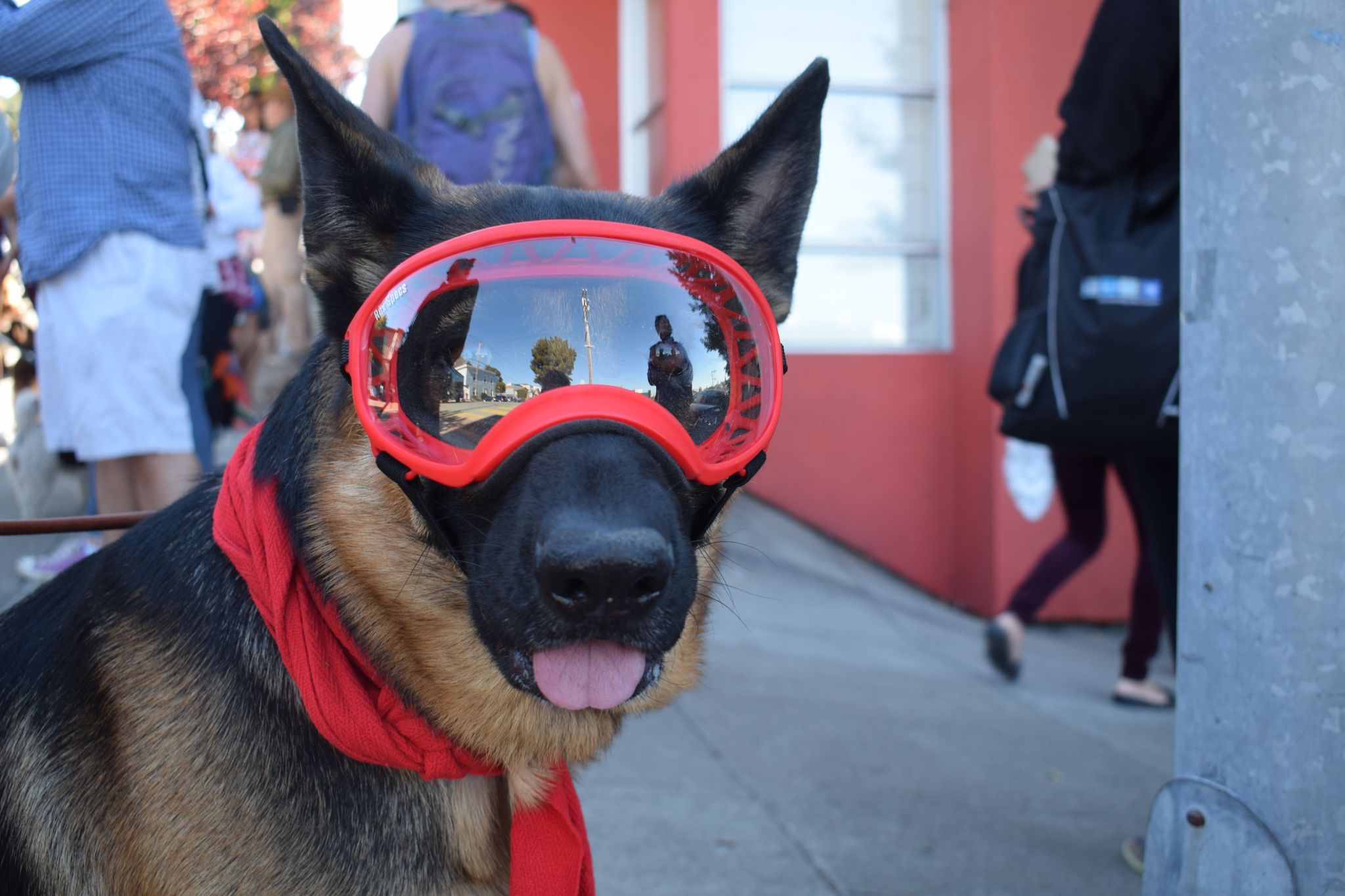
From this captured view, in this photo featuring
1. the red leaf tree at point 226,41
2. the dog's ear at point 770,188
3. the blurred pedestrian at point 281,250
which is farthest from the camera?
the red leaf tree at point 226,41

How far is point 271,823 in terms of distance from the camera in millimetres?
1640

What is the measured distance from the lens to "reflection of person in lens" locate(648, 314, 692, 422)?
168 cm

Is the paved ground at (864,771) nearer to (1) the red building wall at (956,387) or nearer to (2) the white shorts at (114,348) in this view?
(1) the red building wall at (956,387)

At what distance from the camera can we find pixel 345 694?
5.48 feet

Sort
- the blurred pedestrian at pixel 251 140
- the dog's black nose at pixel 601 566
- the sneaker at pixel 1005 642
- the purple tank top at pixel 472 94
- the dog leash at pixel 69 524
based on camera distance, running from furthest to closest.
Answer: the blurred pedestrian at pixel 251 140, the sneaker at pixel 1005 642, the purple tank top at pixel 472 94, the dog leash at pixel 69 524, the dog's black nose at pixel 601 566

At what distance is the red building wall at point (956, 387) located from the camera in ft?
20.4

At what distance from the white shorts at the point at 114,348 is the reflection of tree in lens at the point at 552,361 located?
2.21m

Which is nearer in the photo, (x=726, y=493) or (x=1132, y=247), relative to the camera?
(x=726, y=493)

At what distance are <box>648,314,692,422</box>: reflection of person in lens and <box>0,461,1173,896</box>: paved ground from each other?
398mm

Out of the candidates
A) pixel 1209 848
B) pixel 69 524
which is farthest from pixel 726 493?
pixel 69 524

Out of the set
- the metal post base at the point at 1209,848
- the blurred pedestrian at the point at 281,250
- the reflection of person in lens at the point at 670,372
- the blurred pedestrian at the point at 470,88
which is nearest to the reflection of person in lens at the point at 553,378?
the reflection of person in lens at the point at 670,372

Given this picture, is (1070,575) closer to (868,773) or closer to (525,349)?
(868,773)

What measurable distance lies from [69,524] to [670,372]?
54.2 inches

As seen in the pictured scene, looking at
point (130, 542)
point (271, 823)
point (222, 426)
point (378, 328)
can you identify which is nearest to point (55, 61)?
point (130, 542)
